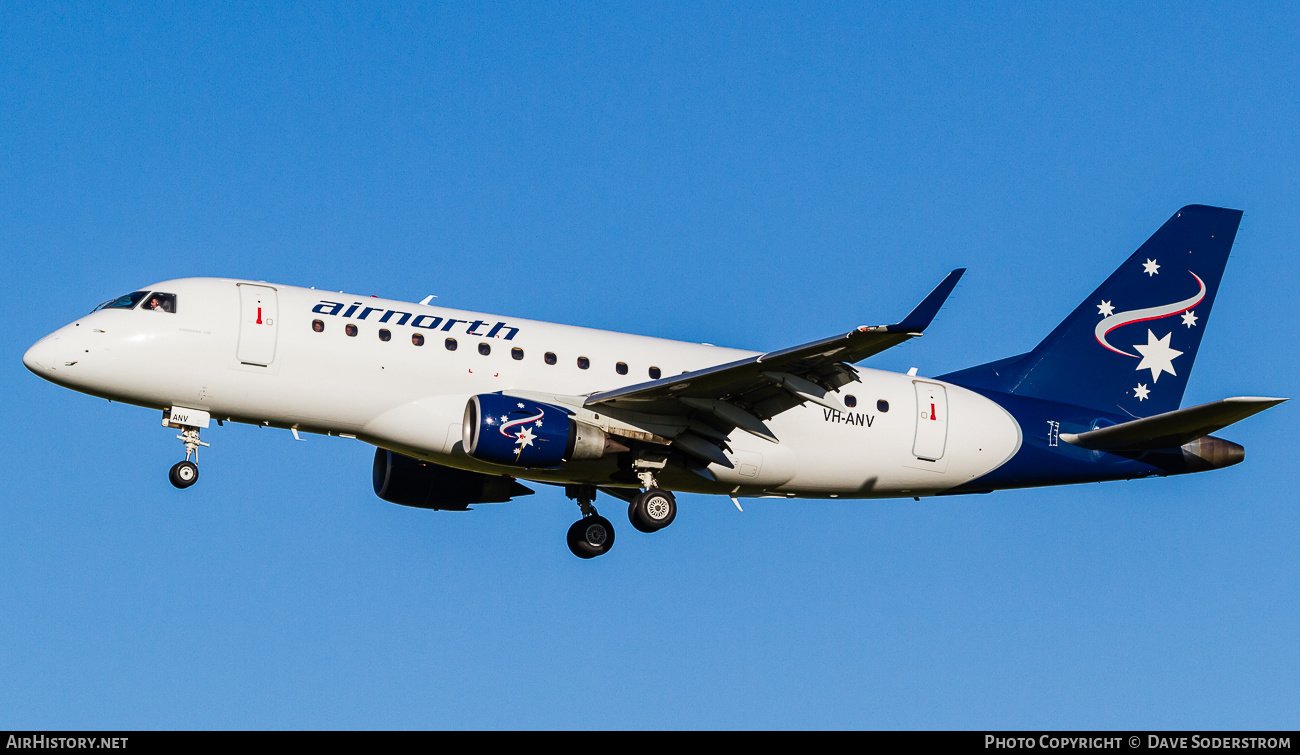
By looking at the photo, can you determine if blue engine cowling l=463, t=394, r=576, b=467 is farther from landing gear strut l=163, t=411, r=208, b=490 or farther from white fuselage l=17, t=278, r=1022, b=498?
landing gear strut l=163, t=411, r=208, b=490

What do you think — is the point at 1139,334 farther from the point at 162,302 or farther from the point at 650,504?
the point at 162,302

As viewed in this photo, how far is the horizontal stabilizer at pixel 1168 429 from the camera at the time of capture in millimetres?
27672

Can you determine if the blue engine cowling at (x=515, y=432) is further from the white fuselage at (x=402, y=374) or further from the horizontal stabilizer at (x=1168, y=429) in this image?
the horizontal stabilizer at (x=1168, y=429)

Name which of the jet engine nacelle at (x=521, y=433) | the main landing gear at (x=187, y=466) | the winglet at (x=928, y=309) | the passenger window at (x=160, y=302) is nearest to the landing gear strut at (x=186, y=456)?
the main landing gear at (x=187, y=466)

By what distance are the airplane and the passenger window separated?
52 millimetres

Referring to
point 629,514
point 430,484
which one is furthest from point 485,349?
point 430,484

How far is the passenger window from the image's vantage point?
88.6ft

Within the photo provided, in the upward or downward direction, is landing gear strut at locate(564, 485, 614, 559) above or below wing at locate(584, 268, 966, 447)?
below

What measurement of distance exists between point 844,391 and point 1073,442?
578 centimetres

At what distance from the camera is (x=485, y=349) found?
92.4 ft

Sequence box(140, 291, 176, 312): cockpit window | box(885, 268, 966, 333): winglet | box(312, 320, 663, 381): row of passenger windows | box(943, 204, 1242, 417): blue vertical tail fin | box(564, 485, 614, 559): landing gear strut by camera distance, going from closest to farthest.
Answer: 1. box(885, 268, 966, 333): winglet
2. box(140, 291, 176, 312): cockpit window
3. box(312, 320, 663, 381): row of passenger windows
4. box(564, 485, 614, 559): landing gear strut
5. box(943, 204, 1242, 417): blue vertical tail fin

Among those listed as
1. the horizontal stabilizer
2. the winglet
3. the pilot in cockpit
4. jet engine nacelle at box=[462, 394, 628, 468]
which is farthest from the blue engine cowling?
the horizontal stabilizer

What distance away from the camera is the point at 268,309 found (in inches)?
1075
